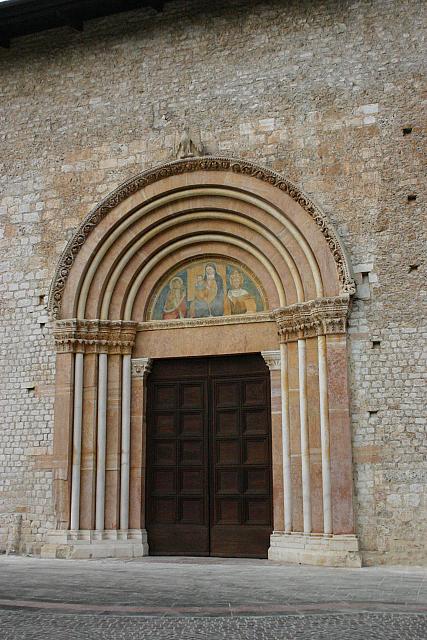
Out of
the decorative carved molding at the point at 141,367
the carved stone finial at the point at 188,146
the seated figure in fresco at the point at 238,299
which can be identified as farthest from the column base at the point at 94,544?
the carved stone finial at the point at 188,146

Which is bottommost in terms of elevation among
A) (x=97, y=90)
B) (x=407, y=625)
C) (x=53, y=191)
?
(x=407, y=625)

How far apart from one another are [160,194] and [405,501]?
5208mm

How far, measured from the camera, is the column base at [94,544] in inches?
359

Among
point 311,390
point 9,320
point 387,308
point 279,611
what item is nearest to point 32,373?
point 9,320

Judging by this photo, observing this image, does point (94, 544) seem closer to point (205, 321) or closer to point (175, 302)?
point (205, 321)

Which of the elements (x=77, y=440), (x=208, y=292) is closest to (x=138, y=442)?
(x=77, y=440)

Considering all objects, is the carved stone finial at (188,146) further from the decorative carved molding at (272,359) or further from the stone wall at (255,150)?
the decorative carved molding at (272,359)

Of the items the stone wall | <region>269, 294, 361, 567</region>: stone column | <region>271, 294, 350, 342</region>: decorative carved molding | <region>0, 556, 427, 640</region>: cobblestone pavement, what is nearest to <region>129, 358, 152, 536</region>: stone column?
the stone wall

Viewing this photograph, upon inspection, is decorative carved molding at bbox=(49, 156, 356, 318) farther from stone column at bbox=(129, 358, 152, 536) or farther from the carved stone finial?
stone column at bbox=(129, 358, 152, 536)

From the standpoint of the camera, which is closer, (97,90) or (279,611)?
(279,611)

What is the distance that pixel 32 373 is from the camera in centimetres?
1002

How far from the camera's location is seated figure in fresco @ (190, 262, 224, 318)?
9906mm

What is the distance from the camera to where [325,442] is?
854 cm

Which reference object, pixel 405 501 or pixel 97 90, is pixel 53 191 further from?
pixel 405 501
